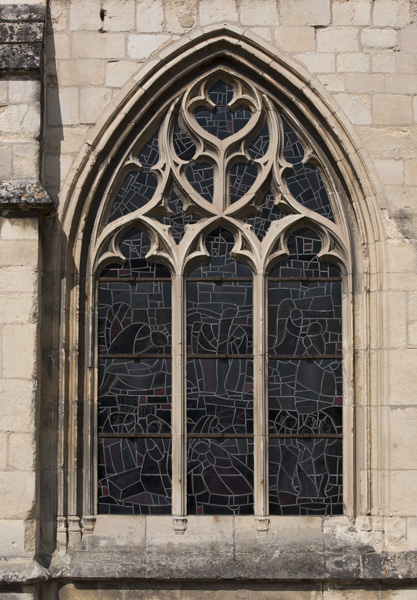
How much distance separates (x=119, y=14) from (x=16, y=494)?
3.99 m

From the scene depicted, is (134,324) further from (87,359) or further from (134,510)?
(134,510)

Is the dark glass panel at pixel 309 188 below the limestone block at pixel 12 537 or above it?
above

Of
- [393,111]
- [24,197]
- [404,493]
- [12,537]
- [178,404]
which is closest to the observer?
[12,537]

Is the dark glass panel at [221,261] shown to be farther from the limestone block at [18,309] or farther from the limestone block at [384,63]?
the limestone block at [384,63]

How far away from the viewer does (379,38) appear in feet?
23.8

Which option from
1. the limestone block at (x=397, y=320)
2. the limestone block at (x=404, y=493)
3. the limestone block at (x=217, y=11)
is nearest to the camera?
the limestone block at (x=404, y=493)

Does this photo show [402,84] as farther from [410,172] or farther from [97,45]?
[97,45]

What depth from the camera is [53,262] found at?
7.02 m

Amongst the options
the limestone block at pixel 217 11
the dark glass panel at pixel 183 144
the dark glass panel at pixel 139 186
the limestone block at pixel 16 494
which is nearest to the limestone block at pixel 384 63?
the limestone block at pixel 217 11

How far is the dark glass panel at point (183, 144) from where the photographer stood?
24.3 ft

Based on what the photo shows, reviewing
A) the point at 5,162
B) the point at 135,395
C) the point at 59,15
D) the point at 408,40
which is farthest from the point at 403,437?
the point at 59,15

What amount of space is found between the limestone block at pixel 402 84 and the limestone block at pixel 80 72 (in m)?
2.39

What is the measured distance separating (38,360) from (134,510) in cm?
147

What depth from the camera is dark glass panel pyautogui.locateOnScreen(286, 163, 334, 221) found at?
737 cm
